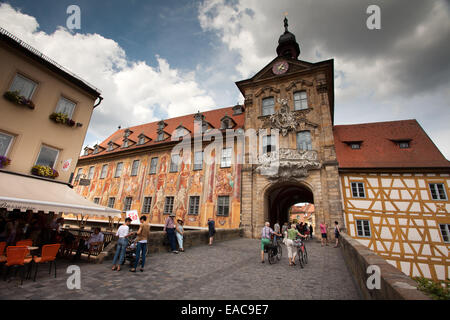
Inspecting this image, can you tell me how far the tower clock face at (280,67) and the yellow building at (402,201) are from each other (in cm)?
906

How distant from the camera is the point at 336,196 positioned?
47.2ft

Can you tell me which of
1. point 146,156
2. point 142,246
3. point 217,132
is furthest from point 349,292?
point 146,156

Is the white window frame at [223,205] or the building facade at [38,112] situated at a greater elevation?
the building facade at [38,112]

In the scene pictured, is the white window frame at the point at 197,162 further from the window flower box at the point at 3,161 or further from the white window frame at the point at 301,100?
the window flower box at the point at 3,161

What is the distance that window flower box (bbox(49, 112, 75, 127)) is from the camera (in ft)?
34.0

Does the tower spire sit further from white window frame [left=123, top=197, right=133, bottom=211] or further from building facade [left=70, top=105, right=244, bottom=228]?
white window frame [left=123, top=197, right=133, bottom=211]

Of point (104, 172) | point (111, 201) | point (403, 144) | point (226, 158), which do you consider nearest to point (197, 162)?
point (226, 158)

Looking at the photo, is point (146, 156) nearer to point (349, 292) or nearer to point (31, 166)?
point (31, 166)

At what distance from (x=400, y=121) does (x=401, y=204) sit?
27.8 ft

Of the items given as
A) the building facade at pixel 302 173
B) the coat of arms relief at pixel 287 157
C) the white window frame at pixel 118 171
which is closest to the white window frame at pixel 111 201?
the building facade at pixel 302 173

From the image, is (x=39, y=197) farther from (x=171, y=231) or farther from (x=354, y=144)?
(x=354, y=144)

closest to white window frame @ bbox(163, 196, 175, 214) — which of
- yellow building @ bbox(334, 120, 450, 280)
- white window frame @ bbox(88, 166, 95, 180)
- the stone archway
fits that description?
the stone archway

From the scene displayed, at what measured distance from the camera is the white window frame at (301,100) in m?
17.8

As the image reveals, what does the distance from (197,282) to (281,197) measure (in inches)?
724
